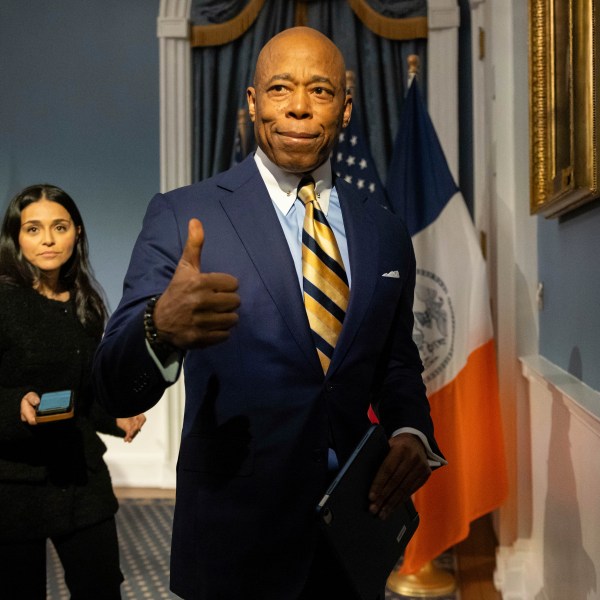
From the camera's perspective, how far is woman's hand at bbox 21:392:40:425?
209 centimetres

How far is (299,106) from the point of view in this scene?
Answer: 4.56 feet

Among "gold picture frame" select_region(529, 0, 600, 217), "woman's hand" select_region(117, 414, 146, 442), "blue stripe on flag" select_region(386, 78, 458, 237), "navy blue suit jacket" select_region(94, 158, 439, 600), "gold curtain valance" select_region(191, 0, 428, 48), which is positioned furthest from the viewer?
"gold curtain valance" select_region(191, 0, 428, 48)

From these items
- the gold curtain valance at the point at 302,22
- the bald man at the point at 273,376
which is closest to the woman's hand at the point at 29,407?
the bald man at the point at 273,376

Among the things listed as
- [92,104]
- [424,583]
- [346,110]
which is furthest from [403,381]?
[92,104]

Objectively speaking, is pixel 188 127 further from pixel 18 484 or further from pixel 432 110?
pixel 18 484

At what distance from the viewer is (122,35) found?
209 inches

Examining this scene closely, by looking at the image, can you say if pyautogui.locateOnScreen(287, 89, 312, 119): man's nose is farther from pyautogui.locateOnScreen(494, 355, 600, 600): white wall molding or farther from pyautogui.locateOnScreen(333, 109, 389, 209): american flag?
pyautogui.locateOnScreen(333, 109, 389, 209): american flag

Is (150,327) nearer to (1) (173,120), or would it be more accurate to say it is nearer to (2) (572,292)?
(2) (572,292)

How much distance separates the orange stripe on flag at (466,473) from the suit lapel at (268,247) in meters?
2.12

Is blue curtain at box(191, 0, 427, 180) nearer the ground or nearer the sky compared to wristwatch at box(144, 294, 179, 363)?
nearer the sky

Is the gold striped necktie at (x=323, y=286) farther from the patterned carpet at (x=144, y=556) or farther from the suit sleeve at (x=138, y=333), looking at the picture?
the patterned carpet at (x=144, y=556)

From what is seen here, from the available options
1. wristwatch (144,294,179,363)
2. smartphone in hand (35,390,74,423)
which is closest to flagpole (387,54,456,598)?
smartphone in hand (35,390,74,423)

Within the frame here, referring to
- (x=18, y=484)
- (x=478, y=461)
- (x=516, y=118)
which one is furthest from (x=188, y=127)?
(x=18, y=484)

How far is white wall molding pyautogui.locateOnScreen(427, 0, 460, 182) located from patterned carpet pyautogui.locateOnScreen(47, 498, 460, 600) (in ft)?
7.80
